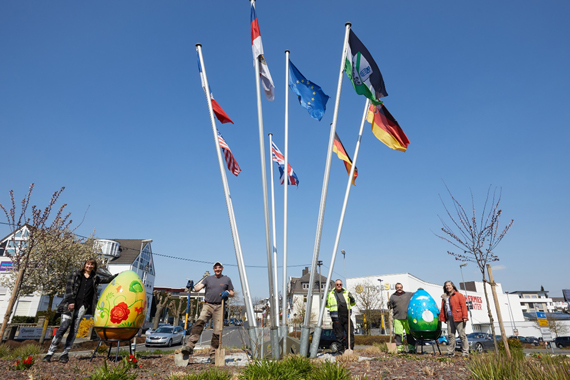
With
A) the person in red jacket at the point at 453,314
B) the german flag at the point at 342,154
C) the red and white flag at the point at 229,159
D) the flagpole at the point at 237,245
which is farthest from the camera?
the german flag at the point at 342,154

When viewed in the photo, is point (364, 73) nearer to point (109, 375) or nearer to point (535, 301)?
point (109, 375)

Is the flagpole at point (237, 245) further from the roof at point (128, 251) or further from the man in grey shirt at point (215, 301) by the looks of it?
the roof at point (128, 251)

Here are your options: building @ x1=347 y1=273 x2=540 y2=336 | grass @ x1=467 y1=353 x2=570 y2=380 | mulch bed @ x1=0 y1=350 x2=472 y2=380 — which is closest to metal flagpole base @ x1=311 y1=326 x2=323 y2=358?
mulch bed @ x1=0 y1=350 x2=472 y2=380

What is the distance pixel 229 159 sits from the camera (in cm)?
801

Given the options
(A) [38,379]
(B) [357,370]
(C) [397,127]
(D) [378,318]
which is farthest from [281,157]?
(D) [378,318]

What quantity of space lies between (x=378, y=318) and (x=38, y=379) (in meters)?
51.6

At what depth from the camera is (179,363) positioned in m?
5.60

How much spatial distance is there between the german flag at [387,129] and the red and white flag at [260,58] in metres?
2.59

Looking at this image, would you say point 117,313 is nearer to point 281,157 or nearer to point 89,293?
point 89,293

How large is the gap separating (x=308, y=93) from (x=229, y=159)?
8.40 feet

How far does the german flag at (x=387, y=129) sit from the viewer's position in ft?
27.3

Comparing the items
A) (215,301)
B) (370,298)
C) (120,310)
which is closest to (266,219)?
(215,301)

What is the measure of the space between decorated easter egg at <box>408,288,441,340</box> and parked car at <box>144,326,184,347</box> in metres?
17.1

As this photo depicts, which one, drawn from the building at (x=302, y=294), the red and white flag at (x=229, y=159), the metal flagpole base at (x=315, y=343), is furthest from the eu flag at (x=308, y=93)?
the building at (x=302, y=294)
